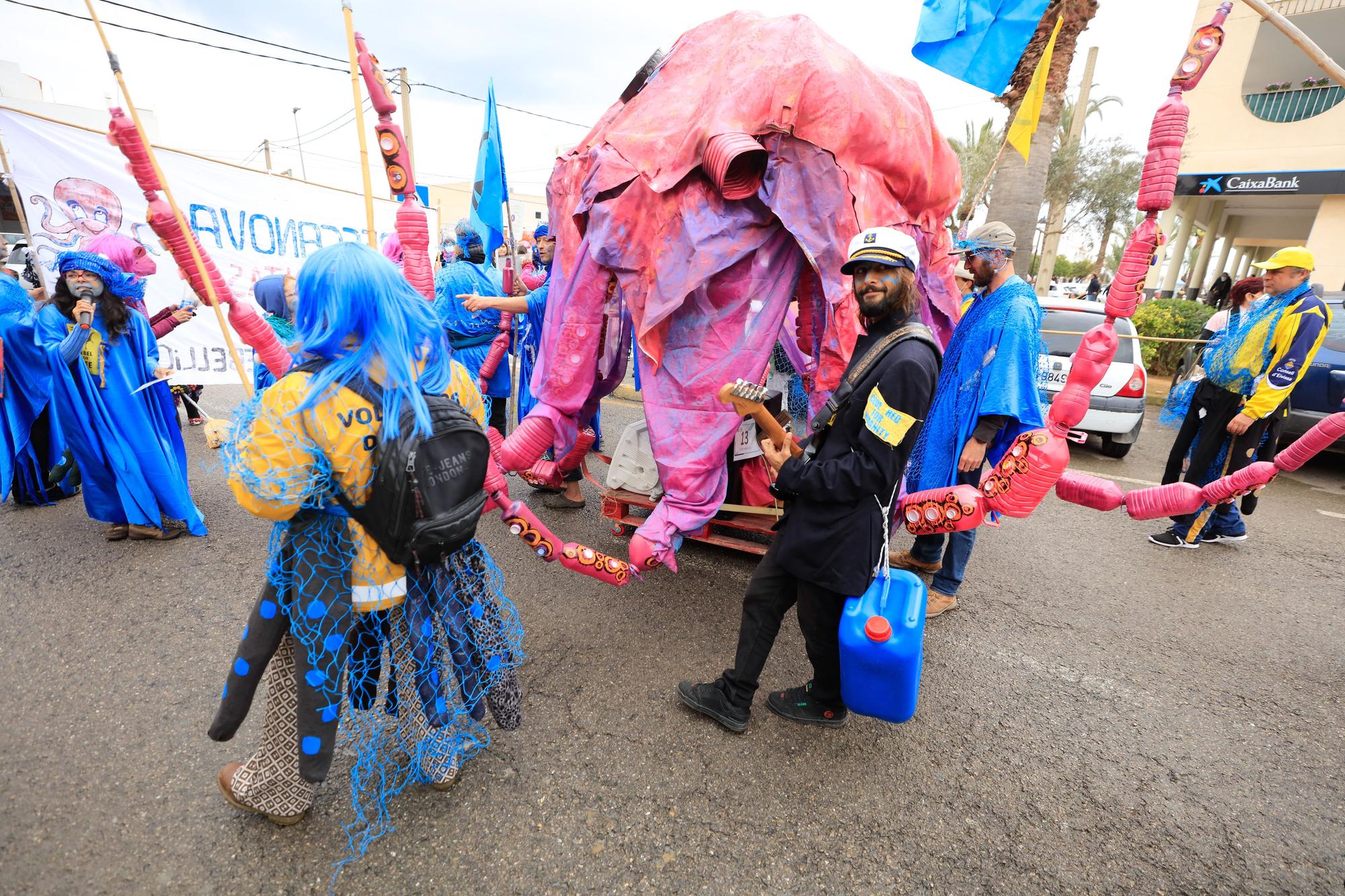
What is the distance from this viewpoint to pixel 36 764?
7.61ft

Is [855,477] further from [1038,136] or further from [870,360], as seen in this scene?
[1038,136]

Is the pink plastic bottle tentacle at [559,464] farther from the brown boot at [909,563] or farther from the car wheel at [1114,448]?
the car wheel at [1114,448]

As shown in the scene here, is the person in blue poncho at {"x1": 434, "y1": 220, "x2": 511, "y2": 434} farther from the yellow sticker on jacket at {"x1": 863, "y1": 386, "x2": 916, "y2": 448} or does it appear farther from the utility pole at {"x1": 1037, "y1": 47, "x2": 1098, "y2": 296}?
the utility pole at {"x1": 1037, "y1": 47, "x2": 1098, "y2": 296}

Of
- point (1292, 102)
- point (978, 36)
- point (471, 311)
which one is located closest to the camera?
point (978, 36)

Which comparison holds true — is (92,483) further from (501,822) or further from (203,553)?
(501,822)

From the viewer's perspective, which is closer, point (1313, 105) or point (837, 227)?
point (837, 227)

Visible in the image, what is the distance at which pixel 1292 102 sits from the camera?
12.6 metres

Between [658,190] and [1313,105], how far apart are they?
16.7 m

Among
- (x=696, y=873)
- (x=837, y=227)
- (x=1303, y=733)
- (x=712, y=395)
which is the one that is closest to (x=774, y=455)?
(x=712, y=395)

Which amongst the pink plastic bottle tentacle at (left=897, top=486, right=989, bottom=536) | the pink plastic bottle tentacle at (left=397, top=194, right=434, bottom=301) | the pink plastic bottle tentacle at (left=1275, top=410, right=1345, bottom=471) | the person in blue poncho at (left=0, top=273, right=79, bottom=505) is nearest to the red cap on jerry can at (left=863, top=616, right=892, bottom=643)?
the pink plastic bottle tentacle at (left=897, top=486, right=989, bottom=536)

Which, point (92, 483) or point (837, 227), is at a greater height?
point (837, 227)

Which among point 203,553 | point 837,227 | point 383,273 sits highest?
point 837,227

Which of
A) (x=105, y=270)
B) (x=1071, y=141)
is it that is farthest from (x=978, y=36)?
(x=1071, y=141)

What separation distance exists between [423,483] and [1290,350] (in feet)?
16.8
